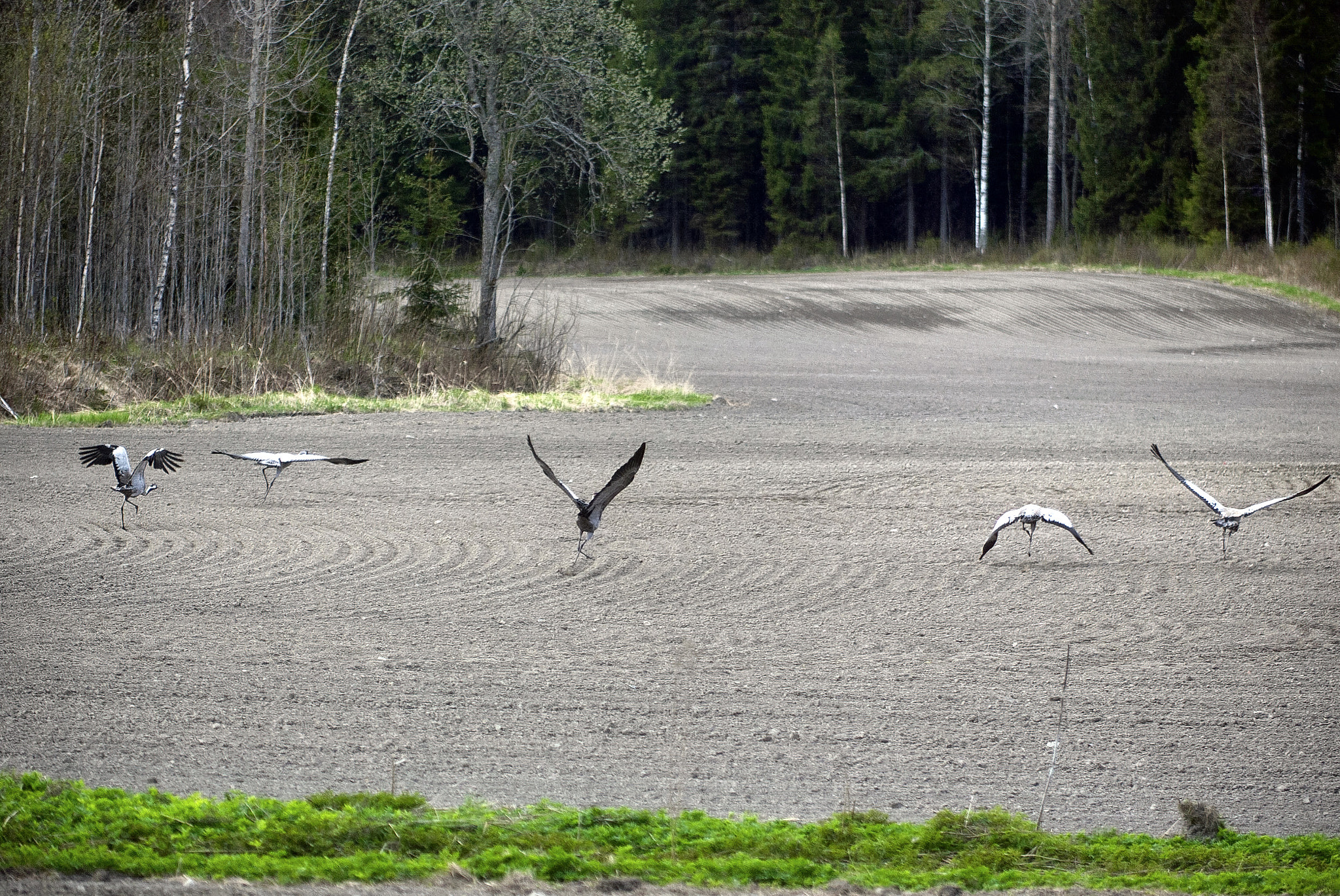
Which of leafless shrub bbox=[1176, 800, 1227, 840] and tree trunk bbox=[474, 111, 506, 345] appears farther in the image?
tree trunk bbox=[474, 111, 506, 345]

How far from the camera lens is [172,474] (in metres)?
9.82

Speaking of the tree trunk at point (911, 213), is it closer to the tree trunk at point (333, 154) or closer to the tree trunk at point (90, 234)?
the tree trunk at point (333, 154)

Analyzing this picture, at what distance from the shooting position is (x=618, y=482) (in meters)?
5.86

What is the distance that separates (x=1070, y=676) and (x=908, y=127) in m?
44.5

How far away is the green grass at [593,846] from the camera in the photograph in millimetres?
3264

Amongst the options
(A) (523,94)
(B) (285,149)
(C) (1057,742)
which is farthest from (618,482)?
(A) (523,94)

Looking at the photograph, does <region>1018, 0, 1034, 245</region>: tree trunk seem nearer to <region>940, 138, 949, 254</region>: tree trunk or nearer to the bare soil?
<region>940, 138, 949, 254</region>: tree trunk

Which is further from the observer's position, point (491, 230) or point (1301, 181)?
point (1301, 181)

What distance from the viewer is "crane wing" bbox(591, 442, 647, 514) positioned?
5516 mm

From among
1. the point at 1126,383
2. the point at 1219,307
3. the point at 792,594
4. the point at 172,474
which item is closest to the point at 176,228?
the point at 172,474

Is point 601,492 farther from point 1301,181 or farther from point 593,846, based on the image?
point 1301,181

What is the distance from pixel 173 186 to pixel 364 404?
4.43 m

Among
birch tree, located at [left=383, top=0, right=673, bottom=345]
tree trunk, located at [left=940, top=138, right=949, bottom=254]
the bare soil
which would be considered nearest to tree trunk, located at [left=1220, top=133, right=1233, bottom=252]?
tree trunk, located at [left=940, top=138, right=949, bottom=254]

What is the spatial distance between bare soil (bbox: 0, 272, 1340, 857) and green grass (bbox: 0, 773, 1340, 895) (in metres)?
0.32
